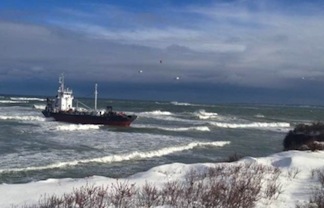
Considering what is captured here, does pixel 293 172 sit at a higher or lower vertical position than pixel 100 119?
lower

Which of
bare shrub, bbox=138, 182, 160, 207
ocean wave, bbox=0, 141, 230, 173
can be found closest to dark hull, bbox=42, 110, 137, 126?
ocean wave, bbox=0, 141, 230, 173

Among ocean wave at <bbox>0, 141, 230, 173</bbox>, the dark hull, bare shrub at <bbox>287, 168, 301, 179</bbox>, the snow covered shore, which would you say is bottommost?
ocean wave at <bbox>0, 141, 230, 173</bbox>

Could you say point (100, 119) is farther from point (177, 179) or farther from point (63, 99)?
point (177, 179)

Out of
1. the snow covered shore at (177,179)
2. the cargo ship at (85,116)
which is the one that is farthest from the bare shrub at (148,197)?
the cargo ship at (85,116)

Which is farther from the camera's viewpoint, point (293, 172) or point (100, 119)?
point (100, 119)

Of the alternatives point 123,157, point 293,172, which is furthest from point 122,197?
point 123,157

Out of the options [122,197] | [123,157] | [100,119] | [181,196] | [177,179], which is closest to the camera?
[122,197]

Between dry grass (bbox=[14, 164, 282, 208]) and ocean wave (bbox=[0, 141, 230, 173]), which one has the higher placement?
dry grass (bbox=[14, 164, 282, 208])

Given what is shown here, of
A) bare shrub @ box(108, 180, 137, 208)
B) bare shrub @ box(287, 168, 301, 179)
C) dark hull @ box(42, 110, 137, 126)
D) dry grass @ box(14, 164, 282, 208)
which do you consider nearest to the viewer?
dry grass @ box(14, 164, 282, 208)

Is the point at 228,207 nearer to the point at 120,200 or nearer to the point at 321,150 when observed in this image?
the point at 120,200

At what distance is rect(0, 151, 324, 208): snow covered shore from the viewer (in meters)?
8.50

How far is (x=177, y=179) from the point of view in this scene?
10633 millimetres

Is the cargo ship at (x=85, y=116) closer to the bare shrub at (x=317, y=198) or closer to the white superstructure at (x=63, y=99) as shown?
the white superstructure at (x=63, y=99)

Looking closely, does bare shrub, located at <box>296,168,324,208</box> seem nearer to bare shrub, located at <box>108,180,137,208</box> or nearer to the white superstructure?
bare shrub, located at <box>108,180,137,208</box>
